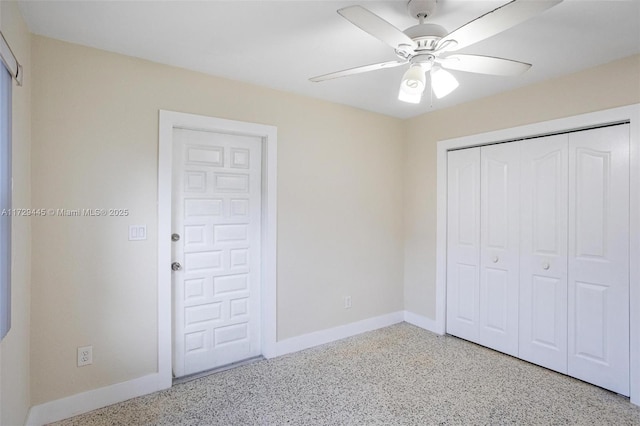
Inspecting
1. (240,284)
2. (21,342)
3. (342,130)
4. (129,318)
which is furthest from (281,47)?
(21,342)

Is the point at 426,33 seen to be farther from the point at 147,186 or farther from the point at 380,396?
the point at 380,396

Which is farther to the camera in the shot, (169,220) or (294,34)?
(169,220)

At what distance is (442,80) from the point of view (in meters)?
1.90

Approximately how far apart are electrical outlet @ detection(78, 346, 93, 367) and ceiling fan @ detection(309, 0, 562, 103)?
232cm

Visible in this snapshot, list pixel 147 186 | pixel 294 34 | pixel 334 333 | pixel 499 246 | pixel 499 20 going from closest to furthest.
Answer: pixel 499 20, pixel 294 34, pixel 147 186, pixel 499 246, pixel 334 333

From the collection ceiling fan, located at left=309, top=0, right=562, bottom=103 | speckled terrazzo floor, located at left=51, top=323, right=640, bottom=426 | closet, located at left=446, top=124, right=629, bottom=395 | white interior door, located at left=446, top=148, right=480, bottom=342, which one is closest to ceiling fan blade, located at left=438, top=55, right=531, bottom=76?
ceiling fan, located at left=309, top=0, right=562, bottom=103

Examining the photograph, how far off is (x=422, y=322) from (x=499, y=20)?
127 inches

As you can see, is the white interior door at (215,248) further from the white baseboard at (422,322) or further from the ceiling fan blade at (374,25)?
the white baseboard at (422,322)

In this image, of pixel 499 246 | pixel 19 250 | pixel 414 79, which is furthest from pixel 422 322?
pixel 19 250

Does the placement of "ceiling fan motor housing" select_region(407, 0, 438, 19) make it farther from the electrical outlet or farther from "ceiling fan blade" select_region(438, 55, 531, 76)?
the electrical outlet

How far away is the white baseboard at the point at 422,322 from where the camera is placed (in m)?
3.68

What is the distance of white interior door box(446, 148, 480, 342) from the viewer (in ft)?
11.1

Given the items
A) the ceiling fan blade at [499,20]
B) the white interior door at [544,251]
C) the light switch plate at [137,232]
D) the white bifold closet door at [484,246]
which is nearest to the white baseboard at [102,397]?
the light switch plate at [137,232]

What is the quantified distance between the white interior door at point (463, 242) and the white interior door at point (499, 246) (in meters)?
0.07
